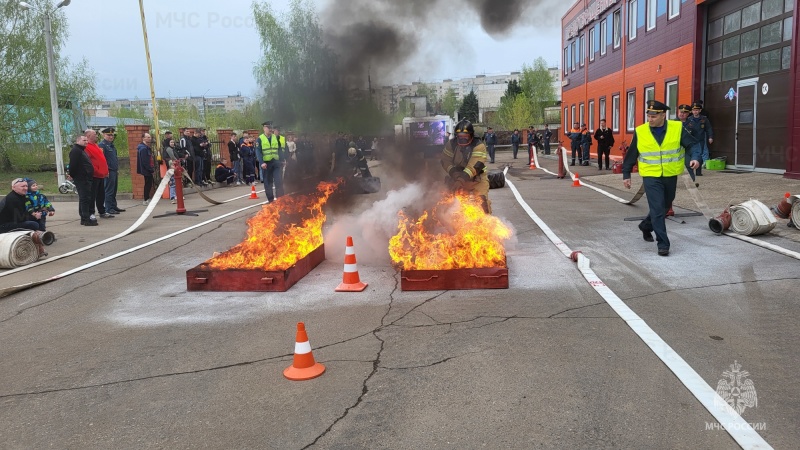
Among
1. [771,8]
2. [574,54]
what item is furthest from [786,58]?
[574,54]

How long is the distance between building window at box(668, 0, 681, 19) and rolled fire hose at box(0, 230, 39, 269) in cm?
1933

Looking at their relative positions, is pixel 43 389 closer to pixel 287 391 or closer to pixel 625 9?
pixel 287 391

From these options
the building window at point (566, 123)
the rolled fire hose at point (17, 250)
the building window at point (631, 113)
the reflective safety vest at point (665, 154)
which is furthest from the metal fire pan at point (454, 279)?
the building window at point (566, 123)

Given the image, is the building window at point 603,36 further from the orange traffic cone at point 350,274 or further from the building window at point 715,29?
the orange traffic cone at point 350,274

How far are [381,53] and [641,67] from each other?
1662 centimetres

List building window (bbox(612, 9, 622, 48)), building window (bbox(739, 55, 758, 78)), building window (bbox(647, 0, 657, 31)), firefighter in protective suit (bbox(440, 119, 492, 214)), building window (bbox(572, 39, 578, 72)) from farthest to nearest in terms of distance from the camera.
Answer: building window (bbox(572, 39, 578, 72)) < building window (bbox(612, 9, 622, 48)) < building window (bbox(647, 0, 657, 31)) < building window (bbox(739, 55, 758, 78)) < firefighter in protective suit (bbox(440, 119, 492, 214))

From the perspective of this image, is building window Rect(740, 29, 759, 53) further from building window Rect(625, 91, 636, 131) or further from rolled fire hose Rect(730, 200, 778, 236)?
rolled fire hose Rect(730, 200, 778, 236)

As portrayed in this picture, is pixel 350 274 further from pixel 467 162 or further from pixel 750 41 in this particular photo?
pixel 750 41

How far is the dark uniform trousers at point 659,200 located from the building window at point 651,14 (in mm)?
16802

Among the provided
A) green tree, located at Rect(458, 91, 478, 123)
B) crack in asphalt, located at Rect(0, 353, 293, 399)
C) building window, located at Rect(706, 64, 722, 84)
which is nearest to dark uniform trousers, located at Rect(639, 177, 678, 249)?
crack in asphalt, located at Rect(0, 353, 293, 399)

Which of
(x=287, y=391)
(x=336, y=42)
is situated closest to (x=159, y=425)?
(x=287, y=391)

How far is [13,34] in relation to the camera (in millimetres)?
27125

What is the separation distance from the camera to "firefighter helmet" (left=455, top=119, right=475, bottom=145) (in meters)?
7.57

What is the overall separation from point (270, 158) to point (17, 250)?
5654mm
